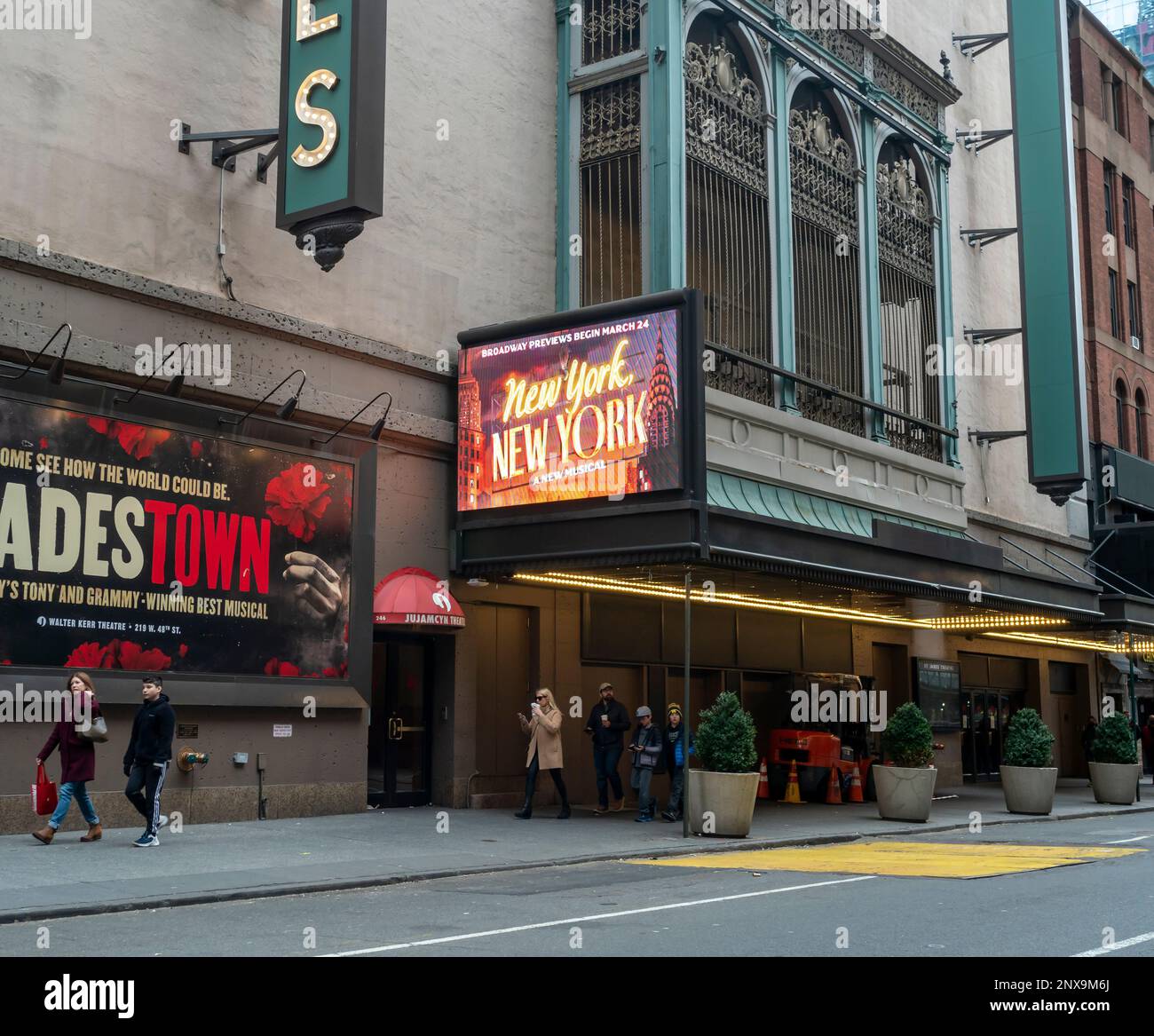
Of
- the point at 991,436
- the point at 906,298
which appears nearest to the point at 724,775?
the point at 906,298

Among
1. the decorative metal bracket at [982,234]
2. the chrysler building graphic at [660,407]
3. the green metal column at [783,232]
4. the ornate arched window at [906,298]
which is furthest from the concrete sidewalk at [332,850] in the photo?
the decorative metal bracket at [982,234]

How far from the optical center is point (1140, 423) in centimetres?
4206

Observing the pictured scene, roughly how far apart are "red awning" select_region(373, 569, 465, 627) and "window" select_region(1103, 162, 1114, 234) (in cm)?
3056

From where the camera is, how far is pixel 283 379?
18.1 metres

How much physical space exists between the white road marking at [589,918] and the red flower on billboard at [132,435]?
888 centimetres

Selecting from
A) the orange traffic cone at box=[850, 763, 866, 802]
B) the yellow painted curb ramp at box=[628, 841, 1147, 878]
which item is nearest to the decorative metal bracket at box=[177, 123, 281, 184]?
the yellow painted curb ramp at box=[628, 841, 1147, 878]

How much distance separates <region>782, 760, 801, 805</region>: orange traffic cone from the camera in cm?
2502

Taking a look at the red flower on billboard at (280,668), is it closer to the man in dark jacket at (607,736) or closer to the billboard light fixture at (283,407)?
the billboard light fixture at (283,407)

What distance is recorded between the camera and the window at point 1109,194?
42.0 m

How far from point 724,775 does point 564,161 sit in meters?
11.0

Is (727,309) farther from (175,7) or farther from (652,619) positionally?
(175,7)

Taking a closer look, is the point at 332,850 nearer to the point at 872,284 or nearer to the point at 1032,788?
the point at 1032,788

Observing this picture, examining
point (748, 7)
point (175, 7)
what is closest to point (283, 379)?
point (175, 7)

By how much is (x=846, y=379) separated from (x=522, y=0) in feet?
30.9
